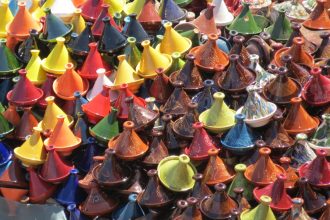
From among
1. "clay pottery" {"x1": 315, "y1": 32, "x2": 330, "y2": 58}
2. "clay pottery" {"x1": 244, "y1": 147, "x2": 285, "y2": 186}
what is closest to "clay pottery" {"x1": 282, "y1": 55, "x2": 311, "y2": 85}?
"clay pottery" {"x1": 315, "y1": 32, "x2": 330, "y2": 58}

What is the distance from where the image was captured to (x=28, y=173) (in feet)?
7.60

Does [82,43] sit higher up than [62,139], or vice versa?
[82,43]

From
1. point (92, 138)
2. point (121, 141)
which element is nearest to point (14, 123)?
point (92, 138)

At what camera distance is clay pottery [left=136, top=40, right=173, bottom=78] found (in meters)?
2.40

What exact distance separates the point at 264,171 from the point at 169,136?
1.12ft

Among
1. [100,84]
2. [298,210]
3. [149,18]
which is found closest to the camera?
[298,210]

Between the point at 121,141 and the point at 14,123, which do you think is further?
the point at 14,123

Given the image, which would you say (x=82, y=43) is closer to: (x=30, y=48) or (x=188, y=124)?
(x=30, y=48)

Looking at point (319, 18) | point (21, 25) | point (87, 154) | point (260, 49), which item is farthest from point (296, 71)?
point (21, 25)

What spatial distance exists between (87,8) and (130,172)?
0.83m

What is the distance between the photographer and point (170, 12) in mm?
2701

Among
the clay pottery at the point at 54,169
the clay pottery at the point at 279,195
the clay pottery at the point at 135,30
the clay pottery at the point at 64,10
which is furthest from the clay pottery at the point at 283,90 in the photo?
the clay pottery at the point at 64,10

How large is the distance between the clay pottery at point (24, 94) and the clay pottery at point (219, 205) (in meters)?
0.78

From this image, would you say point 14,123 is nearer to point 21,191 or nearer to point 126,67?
point 21,191
